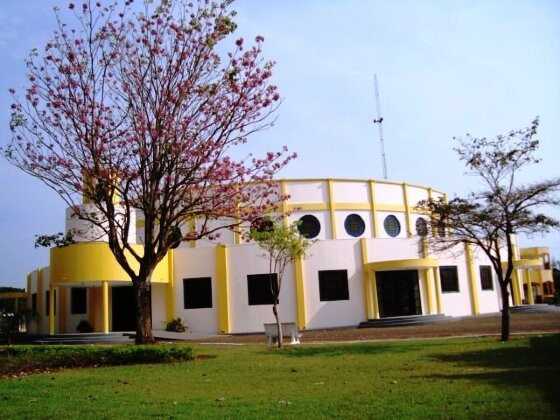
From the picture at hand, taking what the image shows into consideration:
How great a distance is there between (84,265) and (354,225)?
15.0m

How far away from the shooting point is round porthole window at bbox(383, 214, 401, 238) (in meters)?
35.4

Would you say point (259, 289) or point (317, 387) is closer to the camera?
point (317, 387)

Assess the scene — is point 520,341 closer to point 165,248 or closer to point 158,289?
point 165,248

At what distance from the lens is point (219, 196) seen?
662 inches

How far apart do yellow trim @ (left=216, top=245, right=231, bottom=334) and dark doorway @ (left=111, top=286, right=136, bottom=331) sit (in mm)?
5129

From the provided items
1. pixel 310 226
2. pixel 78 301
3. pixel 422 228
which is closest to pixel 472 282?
pixel 310 226

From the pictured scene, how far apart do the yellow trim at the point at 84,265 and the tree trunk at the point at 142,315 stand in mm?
11777

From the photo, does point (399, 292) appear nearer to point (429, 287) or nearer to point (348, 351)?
point (429, 287)

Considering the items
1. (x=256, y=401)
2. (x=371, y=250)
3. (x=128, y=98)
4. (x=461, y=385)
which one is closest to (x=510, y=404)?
(x=461, y=385)

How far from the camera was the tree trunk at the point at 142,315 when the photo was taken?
54.1 ft

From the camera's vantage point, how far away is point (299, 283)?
3061 cm

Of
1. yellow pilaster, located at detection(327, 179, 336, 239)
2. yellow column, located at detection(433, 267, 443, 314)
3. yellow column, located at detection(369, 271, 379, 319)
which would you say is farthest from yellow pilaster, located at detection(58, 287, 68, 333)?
yellow column, located at detection(433, 267, 443, 314)

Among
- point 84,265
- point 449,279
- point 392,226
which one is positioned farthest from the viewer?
point 392,226

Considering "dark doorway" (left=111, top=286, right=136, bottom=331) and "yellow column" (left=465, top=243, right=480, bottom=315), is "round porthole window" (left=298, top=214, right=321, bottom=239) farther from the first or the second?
"dark doorway" (left=111, top=286, right=136, bottom=331)
